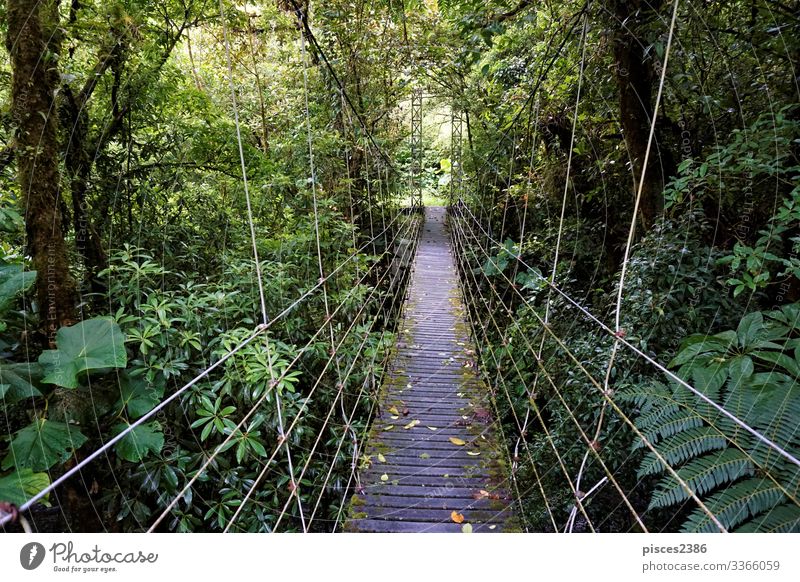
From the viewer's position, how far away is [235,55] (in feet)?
11.3

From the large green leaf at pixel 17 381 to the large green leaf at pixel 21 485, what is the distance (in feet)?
0.60

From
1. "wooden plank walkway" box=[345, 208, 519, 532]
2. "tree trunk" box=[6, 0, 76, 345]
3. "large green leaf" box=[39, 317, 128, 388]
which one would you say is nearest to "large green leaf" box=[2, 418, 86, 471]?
"large green leaf" box=[39, 317, 128, 388]

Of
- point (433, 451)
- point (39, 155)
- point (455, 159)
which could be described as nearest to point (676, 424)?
point (433, 451)

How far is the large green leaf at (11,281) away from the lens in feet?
3.55

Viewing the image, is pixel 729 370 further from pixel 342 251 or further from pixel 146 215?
pixel 146 215

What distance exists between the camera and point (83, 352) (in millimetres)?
1124

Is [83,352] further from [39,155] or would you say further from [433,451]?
[433,451]

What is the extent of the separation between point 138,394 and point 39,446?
31cm

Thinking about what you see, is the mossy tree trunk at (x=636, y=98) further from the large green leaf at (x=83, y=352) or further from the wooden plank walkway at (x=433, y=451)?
the large green leaf at (x=83, y=352)

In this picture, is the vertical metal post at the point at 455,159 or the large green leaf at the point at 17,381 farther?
the vertical metal post at the point at 455,159

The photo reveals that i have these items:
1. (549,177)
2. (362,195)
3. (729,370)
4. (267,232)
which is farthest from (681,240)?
(362,195)

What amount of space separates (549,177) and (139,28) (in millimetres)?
2365

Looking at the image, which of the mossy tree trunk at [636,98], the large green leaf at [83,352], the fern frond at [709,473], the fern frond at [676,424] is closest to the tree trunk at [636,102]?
the mossy tree trunk at [636,98]

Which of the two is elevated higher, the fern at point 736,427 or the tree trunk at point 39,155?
the tree trunk at point 39,155
